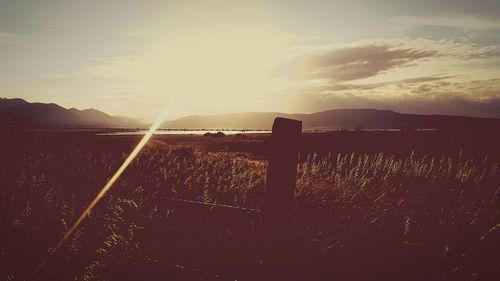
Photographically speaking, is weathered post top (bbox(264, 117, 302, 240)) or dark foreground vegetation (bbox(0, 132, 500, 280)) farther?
dark foreground vegetation (bbox(0, 132, 500, 280))

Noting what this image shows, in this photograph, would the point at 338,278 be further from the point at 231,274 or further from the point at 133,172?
the point at 133,172

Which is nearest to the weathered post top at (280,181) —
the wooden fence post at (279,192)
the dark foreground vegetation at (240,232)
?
the wooden fence post at (279,192)

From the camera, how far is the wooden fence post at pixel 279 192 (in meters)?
3.40

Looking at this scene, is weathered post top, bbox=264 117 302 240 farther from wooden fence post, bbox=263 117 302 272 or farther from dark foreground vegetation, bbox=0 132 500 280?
dark foreground vegetation, bbox=0 132 500 280

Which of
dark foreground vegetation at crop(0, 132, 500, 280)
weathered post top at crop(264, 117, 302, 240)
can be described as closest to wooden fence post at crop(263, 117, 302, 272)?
weathered post top at crop(264, 117, 302, 240)

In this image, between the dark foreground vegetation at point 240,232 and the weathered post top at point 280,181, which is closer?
the weathered post top at point 280,181

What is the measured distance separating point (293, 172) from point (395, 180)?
5.57 meters

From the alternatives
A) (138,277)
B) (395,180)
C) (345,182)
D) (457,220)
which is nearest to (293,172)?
(138,277)

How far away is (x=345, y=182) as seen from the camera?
749cm

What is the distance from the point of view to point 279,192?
3.42 m

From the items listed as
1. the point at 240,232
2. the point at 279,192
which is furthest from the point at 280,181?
the point at 240,232

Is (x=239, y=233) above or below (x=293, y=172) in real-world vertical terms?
below

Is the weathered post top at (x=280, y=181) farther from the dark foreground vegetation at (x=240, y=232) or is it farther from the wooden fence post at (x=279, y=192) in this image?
the dark foreground vegetation at (x=240, y=232)

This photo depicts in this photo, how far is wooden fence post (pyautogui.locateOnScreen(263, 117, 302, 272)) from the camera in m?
3.40
